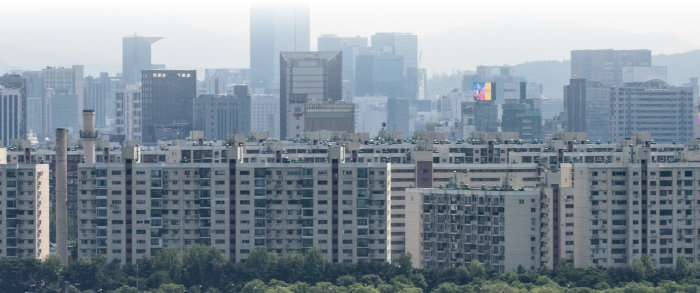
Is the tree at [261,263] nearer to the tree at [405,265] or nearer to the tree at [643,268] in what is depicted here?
the tree at [405,265]

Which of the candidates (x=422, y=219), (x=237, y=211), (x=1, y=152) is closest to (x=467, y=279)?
(x=422, y=219)

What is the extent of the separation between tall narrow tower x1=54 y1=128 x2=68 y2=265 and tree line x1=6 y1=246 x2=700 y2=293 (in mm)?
7766

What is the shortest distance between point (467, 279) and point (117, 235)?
3038 cm

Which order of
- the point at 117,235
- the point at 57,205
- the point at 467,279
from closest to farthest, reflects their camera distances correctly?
the point at 467,279 → the point at 117,235 → the point at 57,205

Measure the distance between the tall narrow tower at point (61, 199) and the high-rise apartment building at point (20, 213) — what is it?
1.61 metres

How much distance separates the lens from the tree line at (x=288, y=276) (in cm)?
15550

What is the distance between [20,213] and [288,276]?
Answer: 87.6 feet

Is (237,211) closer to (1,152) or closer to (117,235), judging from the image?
(117,235)

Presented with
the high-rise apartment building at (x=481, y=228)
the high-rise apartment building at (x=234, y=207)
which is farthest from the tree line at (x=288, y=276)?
the high-rise apartment building at (x=234, y=207)

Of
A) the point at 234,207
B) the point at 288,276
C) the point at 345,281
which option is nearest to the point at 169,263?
the point at 288,276

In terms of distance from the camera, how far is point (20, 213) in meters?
173

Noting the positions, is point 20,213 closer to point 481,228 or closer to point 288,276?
point 288,276

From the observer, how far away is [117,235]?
168 meters

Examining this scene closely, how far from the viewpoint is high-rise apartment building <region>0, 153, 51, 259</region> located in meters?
172
